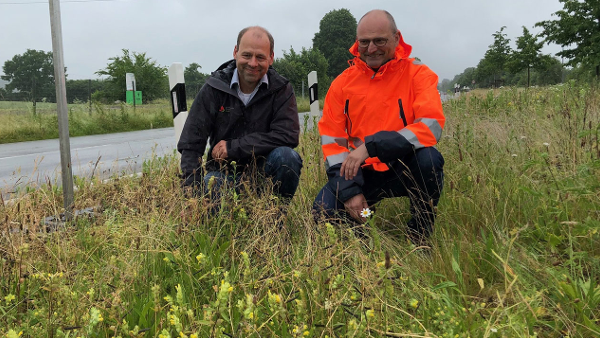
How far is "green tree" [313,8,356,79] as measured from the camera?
6819cm

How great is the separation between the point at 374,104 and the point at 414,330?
1.66 metres

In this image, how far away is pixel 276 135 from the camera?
10.4 feet

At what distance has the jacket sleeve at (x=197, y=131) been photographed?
3102 millimetres

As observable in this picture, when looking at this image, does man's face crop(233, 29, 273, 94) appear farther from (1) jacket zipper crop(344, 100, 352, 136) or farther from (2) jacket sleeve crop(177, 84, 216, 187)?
(1) jacket zipper crop(344, 100, 352, 136)

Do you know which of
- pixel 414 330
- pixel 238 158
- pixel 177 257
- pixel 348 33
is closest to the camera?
pixel 414 330

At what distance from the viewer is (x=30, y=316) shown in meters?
1.78

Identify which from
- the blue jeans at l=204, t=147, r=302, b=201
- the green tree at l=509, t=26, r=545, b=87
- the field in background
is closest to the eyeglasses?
the blue jeans at l=204, t=147, r=302, b=201

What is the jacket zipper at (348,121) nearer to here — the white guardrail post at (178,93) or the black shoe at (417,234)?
the black shoe at (417,234)

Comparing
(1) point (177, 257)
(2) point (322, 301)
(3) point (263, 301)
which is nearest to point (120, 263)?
(1) point (177, 257)

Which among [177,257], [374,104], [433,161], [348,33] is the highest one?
[348,33]

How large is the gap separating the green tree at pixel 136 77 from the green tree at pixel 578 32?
2828cm

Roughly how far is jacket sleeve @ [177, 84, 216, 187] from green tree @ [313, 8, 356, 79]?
66387mm

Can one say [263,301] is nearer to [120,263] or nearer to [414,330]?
[414,330]

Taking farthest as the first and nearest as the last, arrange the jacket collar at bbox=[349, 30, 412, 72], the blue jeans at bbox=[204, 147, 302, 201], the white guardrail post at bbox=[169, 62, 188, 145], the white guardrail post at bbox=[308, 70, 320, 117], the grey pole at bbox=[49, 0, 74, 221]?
the white guardrail post at bbox=[308, 70, 320, 117] → the white guardrail post at bbox=[169, 62, 188, 145] → the grey pole at bbox=[49, 0, 74, 221] → the blue jeans at bbox=[204, 147, 302, 201] → the jacket collar at bbox=[349, 30, 412, 72]
